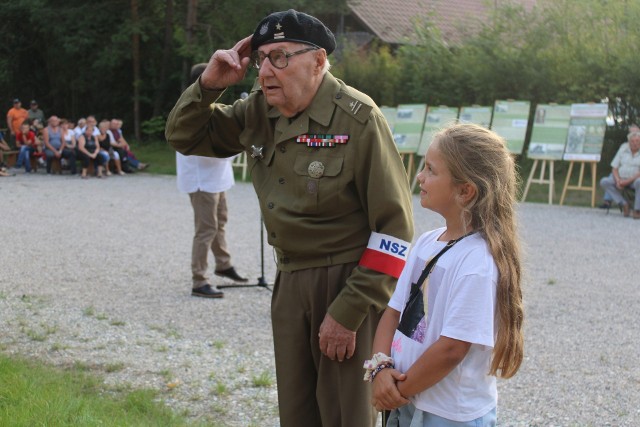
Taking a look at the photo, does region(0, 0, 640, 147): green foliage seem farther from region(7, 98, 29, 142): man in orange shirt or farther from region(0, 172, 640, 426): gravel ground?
region(0, 172, 640, 426): gravel ground

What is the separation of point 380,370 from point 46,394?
2.44m

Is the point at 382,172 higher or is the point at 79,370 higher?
the point at 382,172

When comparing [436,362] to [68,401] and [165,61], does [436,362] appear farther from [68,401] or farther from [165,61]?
[165,61]

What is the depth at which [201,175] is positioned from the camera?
7266 millimetres

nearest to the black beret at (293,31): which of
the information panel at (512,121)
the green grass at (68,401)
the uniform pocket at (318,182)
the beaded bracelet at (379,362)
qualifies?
the uniform pocket at (318,182)

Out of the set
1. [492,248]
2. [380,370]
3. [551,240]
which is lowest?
[551,240]

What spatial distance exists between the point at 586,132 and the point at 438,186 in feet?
47.5

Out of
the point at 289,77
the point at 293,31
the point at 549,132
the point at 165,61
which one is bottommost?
the point at 165,61

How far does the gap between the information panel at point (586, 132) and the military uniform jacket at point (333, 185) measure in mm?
13745

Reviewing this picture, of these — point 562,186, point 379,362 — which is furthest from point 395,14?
A: point 379,362

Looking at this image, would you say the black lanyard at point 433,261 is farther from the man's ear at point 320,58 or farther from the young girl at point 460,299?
the man's ear at point 320,58

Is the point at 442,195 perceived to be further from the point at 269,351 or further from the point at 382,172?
the point at 269,351

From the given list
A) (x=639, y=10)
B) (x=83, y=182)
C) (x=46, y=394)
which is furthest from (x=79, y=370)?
(x=639, y=10)

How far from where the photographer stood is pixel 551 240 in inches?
442
